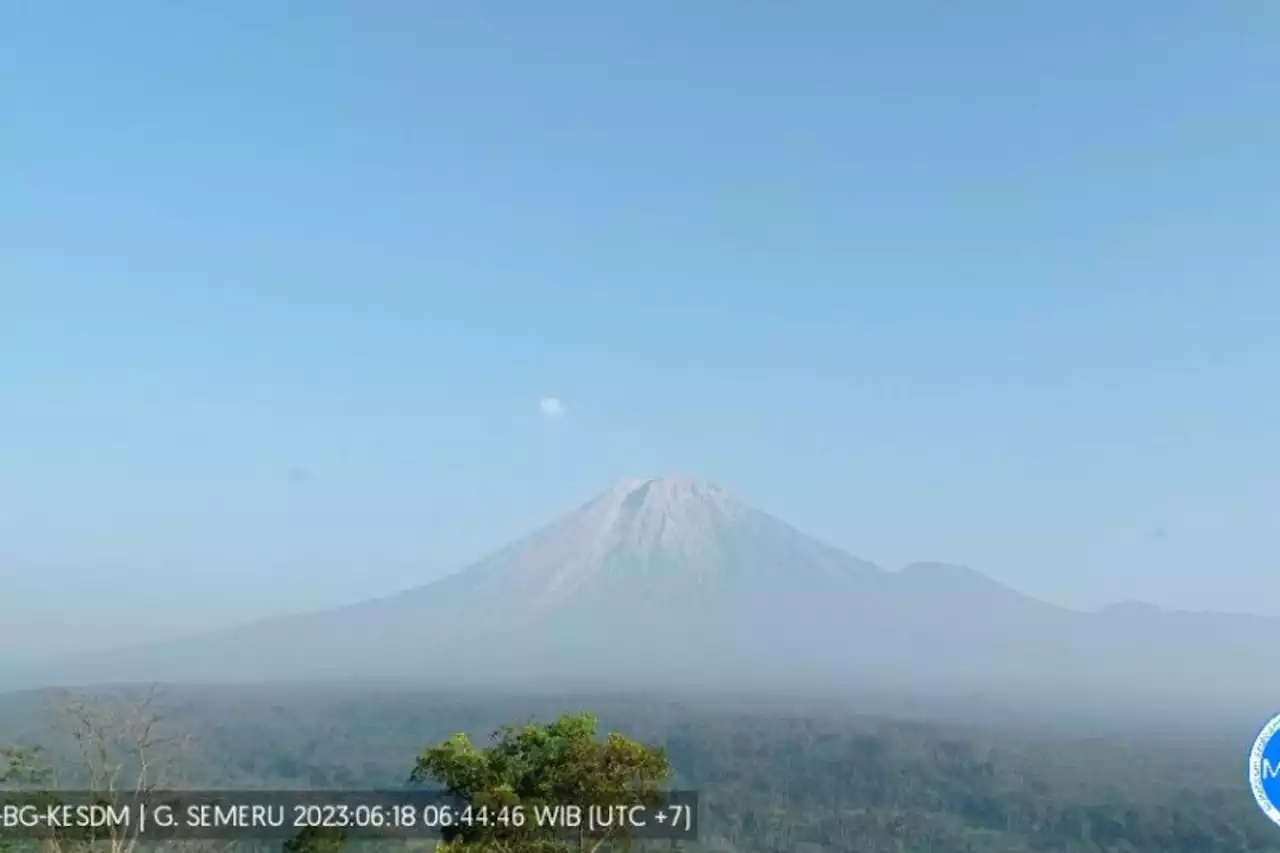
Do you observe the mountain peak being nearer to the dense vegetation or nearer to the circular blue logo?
the dense vegetation

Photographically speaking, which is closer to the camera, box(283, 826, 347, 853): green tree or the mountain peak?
box(283, 826, 347, 853): green tree

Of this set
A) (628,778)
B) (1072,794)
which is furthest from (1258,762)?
(1072,794)

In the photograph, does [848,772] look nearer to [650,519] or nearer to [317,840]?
[317,840]

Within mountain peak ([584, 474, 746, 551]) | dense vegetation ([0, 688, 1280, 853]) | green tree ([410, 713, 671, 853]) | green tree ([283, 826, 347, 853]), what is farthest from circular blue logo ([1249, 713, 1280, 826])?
mountain peak ([584, 474, 746, 551])

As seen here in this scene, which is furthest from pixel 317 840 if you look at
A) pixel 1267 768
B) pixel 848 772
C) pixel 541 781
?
pixel 848 772

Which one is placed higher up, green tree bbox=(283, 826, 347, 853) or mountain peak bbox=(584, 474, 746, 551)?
mountain peak bbox=(584, 474, 746, 551)

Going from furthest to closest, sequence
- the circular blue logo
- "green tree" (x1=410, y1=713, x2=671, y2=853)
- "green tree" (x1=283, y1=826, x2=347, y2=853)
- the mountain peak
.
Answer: the mountain peak
"green tree" (x1=283, y1=826, x2=347, y2=853)
"green tree" (x1=410, y1=713, x2=671, y2=853)
the circular blue logo
